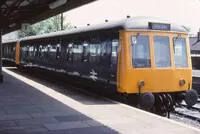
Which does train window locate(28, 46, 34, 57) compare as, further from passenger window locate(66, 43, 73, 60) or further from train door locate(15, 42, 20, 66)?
passenger window locate(66, 43, 73, 60)

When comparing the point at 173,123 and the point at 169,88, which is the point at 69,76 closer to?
the point at 169,88

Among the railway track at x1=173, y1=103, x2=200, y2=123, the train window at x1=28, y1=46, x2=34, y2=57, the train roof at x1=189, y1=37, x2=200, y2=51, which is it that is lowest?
the railway track at x1=173, y1=103, x2=200, y2=123

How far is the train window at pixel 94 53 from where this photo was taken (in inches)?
489

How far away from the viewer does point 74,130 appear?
24.0 feet

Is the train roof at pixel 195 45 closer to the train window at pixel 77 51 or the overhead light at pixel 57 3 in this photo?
the train window at pixel 77 51

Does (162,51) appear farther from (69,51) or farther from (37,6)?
(37,6)

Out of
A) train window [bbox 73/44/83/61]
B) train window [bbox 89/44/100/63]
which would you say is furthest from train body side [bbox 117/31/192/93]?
train window [bbox 73/44/83/61]

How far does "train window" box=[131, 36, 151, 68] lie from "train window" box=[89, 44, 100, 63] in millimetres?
1795

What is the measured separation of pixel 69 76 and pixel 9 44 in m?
20.6

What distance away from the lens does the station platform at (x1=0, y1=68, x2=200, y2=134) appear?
7.39 m

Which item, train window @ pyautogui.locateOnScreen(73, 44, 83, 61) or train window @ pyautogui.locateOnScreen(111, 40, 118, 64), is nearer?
train window @ pyautogui.locateOnScreen(111, 40, 118, 64)

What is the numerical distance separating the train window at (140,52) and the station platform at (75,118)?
1438mm

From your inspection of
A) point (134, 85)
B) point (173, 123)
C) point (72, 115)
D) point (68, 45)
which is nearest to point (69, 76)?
point (68, 45)

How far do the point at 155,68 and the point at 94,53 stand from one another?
8.37 ft
